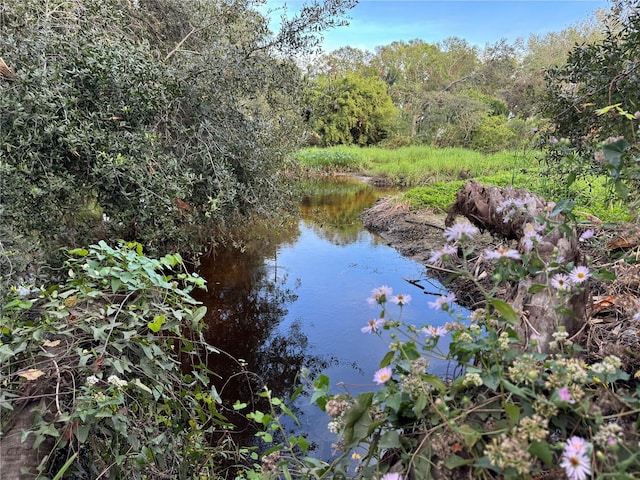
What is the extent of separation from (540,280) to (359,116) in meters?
15.1

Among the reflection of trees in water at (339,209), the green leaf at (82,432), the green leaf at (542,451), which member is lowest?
the reflection of trees in water at (339,209)

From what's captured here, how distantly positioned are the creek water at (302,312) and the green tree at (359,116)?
993cm

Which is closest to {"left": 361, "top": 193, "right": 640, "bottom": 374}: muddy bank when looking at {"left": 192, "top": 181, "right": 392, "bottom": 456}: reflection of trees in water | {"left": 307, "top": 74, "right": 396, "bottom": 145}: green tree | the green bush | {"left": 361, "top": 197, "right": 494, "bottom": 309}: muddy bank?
{"left": 361, "top": 197, "right": 494, "bottom": 309}: muddy bank

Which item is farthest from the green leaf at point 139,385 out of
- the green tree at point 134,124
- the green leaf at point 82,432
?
the green tree at point 134,124

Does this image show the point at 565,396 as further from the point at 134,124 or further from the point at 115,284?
the point at 134,124

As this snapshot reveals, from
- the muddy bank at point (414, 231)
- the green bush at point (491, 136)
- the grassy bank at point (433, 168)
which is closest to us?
the muddy bank at point (414, 231)

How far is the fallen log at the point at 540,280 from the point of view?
0.90 metres

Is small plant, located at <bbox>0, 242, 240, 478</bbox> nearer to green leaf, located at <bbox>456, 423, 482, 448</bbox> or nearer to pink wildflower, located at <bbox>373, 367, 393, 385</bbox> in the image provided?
pink wildflower, located at <bbox>373, 367, 393, 385</bbox>

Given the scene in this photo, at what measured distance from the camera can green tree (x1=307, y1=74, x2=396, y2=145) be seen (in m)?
15.0

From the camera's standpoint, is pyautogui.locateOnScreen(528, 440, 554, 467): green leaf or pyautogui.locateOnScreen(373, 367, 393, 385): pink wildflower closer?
pyautogui.locateOnScreen(528, 440, 554, 467): green leaf

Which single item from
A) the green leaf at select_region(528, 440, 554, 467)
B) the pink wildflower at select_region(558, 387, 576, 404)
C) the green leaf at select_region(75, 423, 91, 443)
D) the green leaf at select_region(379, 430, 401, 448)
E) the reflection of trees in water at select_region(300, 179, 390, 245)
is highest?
the pink wildflower at select_region(558, 387, 576, 404)

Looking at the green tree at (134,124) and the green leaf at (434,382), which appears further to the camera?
the green tree at (134,124)

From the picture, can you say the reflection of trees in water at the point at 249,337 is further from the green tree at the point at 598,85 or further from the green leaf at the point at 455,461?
the green tree at the point at 598,85

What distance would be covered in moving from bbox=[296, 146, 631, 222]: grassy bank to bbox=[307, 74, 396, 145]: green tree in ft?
5.08
